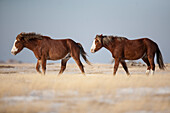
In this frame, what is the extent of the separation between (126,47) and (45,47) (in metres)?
4.01

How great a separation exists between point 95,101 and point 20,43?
7.71 m

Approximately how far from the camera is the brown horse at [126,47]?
11.0 meters

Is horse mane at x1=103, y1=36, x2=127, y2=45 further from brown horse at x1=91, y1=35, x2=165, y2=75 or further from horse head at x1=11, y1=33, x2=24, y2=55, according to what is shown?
horse head at x1=11, y1=33, x2=24, y2=55

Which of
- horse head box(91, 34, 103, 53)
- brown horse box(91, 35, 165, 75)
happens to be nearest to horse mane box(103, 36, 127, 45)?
brown horse box(91, 35, 165, 75)

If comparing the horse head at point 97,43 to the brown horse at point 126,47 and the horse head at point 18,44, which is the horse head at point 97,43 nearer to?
the brown horse at point 126,47

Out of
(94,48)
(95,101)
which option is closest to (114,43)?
(94,48)

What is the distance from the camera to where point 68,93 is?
607cm

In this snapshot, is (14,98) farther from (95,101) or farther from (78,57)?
(78,57)

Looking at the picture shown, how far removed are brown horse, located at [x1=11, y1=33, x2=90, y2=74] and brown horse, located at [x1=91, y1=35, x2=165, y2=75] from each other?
42.8 inches

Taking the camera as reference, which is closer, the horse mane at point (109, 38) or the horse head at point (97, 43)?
the horse mane at point (109, 38)

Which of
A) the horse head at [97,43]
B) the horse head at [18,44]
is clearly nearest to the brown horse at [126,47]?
the horse head at [97,43]

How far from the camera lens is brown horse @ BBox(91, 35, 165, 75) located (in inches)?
432

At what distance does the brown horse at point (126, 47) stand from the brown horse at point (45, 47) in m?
1.09

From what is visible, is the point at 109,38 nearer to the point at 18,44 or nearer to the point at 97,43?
the point at 97,43
